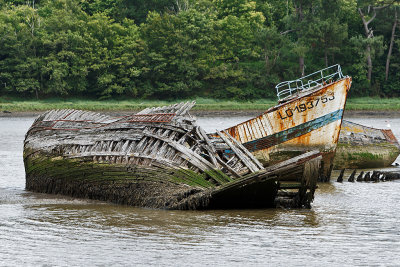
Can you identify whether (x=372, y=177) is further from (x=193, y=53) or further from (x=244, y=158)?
(x=193, y=53)

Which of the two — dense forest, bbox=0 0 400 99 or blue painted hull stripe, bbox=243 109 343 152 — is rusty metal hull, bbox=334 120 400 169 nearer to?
blue painted hull stripe, bbox=243 109 343 152

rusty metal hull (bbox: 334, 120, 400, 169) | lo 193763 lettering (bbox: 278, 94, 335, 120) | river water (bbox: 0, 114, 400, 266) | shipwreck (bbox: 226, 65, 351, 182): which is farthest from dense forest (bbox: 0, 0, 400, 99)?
river water (bbox: 0, 114, 400, 266)

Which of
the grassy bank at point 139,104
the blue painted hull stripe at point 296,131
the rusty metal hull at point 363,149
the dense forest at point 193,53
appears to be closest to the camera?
the blue painted hull stripe at point 296,131

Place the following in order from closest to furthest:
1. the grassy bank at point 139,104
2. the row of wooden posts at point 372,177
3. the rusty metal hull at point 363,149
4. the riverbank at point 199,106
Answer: the row of wooden posts at point 372,177
the rusty metal hull at point 363,149
the riverbank at point 199,106
the grassy bank at point 139,104

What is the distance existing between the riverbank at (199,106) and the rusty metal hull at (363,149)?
1632 inches

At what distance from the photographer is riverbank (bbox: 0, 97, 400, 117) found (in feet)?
233

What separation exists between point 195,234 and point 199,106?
59810mm

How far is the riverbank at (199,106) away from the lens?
233ft

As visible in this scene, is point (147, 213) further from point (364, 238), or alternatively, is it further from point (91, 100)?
point (91, 100)

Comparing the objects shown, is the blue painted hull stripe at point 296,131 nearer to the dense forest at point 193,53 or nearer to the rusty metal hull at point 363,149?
the rusty metal hull at point 363,149

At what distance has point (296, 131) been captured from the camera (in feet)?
79.0

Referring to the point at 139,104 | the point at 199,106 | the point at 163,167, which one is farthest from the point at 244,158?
the point at 139,104

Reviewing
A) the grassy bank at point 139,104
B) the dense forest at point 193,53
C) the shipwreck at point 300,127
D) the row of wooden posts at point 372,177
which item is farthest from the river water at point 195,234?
the dense forest at point 193,53

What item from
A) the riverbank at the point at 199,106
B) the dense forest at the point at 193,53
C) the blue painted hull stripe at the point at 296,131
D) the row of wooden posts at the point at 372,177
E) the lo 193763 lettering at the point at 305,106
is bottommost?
the row of wooden posts at the point at 372,177
